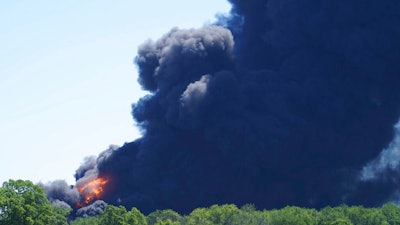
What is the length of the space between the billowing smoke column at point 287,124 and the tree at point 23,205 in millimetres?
37354

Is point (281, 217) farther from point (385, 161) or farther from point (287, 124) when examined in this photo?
point (385, 161)

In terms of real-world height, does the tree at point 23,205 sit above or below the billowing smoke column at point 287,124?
below

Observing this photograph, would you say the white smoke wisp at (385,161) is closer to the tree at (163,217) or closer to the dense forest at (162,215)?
the dense forest at (162,215)

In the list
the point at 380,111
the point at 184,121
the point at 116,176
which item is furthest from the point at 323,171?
the point at 116,176

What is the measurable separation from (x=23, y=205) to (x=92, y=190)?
44.8 metres

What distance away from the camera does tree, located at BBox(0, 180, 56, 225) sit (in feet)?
281

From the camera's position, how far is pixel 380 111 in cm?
12962

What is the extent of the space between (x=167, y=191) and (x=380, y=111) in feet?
106

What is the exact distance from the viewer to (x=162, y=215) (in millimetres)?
107312

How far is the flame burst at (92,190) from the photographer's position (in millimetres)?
130500

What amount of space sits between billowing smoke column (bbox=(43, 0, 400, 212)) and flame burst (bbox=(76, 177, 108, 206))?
1.03 m

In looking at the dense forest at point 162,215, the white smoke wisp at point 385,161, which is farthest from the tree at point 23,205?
the white smoke wisp at point 385,161

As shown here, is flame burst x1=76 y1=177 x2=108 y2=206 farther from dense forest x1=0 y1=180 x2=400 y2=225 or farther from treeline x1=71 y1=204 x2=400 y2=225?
treeline x1=71 y1=204 x2=400 y2=225

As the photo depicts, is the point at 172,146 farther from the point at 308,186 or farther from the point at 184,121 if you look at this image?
the point at 308,186
